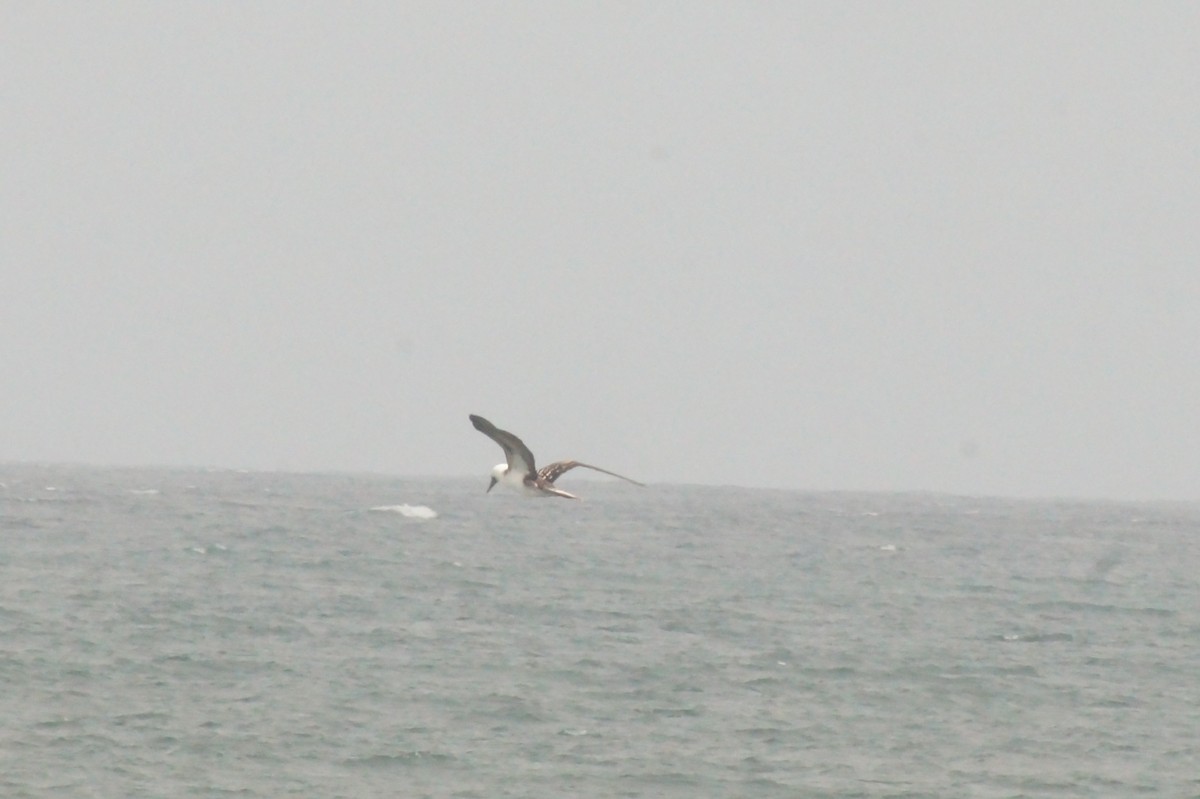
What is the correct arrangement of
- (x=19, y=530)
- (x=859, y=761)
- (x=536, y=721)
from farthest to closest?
(x=19, y=530), (x=536, y=721), (x=859, y=761)

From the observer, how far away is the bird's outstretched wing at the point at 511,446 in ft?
57.7

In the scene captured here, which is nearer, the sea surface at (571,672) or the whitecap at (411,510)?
the sea surface at (571,672)

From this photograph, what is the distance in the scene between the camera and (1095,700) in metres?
34.6

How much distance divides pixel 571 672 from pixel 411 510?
225 feet

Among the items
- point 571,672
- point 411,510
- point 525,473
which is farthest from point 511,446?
point 411,510

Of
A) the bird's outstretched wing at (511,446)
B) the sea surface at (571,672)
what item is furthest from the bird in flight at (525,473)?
the sea surface at (571,672)

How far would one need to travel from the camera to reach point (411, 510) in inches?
4060

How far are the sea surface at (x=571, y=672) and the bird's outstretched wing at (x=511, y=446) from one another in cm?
751

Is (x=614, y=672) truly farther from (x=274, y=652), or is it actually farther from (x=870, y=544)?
(x=870, y=544)

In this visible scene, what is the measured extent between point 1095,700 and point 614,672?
33.4 ft

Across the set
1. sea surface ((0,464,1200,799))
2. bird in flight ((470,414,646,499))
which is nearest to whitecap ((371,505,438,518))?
sea surface ((0,464,1200,799))

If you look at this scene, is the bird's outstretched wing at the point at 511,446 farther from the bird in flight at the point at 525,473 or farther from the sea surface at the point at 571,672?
the sea surface at the point at 571,672

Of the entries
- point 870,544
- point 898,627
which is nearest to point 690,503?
point 870,544

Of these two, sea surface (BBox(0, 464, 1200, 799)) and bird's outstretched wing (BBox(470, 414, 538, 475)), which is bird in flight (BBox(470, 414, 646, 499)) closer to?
bird's outstretched wing (BBox(470, 414, 538, 475))
